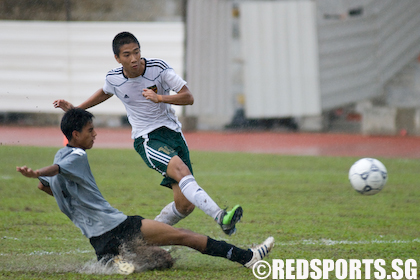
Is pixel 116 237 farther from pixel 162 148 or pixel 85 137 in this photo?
pixel 162 148

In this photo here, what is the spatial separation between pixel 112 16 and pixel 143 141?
773 inches

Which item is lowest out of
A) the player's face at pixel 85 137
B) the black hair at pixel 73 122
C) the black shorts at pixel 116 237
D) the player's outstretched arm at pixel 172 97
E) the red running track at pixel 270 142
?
the red running track at pixel 270 142

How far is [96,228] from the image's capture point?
3941mm

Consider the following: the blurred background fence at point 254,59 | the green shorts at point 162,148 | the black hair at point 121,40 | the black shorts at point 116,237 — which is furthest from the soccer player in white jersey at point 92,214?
the blurred background fence at point 254,59

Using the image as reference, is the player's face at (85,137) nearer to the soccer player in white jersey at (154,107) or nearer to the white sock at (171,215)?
the soccer player in white jersey at (154,107)

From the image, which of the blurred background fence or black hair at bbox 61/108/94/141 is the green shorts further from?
the blurred background fence

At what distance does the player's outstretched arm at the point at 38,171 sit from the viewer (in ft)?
11.4

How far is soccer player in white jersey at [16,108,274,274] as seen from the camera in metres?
3.91

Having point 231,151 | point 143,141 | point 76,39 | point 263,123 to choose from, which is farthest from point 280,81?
point 143,141

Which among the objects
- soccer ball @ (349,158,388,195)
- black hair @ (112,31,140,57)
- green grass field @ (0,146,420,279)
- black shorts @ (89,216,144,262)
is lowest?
green grass field @ (0,146,420,279)

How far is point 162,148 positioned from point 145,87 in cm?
57

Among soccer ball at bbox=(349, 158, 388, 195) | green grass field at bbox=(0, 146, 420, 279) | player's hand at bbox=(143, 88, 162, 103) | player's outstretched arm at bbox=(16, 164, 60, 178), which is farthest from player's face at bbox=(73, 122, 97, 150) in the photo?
soccer ball at bbox=(349, 158, 388, 195)

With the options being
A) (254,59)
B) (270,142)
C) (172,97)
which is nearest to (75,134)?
(172,97)

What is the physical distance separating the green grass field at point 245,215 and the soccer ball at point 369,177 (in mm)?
392
